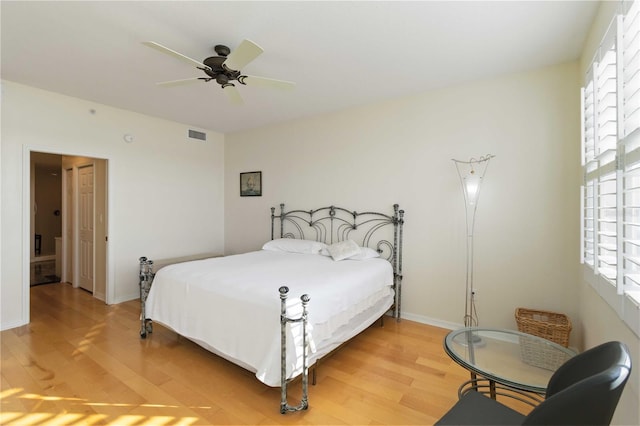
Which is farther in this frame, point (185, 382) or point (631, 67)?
point (185, 382)

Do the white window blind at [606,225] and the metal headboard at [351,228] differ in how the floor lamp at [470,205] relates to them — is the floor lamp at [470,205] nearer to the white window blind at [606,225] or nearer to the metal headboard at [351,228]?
the metal headboard at [351,228]

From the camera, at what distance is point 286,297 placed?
6.70 ft

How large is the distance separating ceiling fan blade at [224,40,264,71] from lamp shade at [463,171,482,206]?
241 cm

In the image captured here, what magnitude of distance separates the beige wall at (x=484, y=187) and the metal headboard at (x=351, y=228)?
12 cm

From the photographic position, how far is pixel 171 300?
9.23 feet

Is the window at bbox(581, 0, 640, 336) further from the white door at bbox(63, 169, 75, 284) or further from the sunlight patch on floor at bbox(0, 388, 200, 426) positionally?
the white door at bbox(63, 169, 75, 284)

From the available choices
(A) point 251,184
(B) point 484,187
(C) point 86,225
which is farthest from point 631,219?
(C) point 86,225

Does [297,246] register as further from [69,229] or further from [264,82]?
[69,229]

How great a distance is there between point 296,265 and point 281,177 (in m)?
2.08

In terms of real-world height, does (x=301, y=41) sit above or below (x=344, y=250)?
above

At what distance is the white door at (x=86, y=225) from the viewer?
4.72 m

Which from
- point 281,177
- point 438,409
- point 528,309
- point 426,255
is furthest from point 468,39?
point 281,177

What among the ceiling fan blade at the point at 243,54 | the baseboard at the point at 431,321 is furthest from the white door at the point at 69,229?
the baseboard at the point at 431,321

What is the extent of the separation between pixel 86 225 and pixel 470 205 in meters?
5.65
